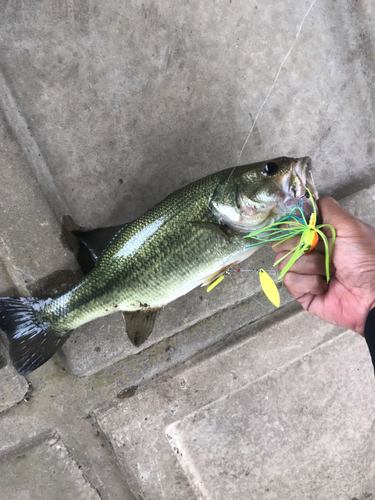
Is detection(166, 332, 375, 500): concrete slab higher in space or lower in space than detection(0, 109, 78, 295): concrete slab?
lower

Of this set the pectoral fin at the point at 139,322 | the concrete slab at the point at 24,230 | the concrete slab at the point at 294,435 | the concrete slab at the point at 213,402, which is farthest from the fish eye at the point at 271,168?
the concrete slab at the point at 294,435

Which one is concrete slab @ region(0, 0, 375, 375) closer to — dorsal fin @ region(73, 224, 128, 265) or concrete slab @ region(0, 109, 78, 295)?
concrete slab @ region(0, 109, 78, 295)

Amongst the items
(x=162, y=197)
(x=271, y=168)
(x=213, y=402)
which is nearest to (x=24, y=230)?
(x=162, y=197)

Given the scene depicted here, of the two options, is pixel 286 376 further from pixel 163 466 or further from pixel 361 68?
pixel 361 68

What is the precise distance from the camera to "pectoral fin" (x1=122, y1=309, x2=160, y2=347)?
185cm

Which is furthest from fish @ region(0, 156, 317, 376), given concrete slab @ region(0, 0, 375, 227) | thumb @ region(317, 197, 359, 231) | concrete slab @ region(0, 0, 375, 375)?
concrete slab @ region(0, 0, 375, 227)

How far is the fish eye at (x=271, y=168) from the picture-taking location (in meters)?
1.64

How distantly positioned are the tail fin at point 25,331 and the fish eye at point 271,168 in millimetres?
1284

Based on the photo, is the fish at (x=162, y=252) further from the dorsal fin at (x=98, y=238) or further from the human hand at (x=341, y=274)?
the human hand at (x=341, y=274)

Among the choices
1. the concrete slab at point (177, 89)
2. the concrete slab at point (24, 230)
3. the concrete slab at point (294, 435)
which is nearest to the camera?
the concrete slab at point (24, 230)

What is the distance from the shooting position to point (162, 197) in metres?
2.21

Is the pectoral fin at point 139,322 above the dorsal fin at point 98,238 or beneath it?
beneath

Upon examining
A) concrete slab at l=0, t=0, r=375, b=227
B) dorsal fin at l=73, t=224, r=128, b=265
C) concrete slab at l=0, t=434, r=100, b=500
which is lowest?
concrete slab at l=0, t=434, r=100, b=500

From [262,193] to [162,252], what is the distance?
0.54 metres
